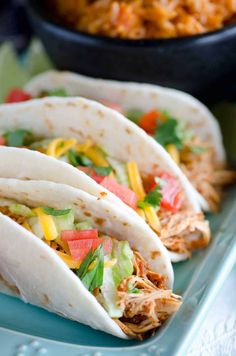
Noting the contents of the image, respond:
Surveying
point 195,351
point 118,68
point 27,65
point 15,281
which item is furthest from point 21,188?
point 27,65

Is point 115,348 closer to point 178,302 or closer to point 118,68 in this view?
point 178,302

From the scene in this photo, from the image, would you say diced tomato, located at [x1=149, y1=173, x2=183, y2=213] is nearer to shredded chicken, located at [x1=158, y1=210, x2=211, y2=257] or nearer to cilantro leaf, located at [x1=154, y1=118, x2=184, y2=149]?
shredded chicken, located at [x1=158, y1=210, x2=211, y2=257]

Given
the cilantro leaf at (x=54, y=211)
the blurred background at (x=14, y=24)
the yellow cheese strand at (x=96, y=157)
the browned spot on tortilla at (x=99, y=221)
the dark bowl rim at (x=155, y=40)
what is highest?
the dark bowl rim at (x=155, y=40)

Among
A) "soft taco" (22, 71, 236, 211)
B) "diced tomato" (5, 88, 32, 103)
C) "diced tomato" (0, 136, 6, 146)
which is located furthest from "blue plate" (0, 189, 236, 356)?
"diced tomato" (5, 88, 32, 103)

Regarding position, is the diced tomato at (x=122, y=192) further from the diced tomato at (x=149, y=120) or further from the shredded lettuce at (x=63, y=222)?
the diced tomato at (x=149, y=120)

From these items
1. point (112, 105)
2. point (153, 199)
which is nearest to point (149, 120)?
point (112, 105)

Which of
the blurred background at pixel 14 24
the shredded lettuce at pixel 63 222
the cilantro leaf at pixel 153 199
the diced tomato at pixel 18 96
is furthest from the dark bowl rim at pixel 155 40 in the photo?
the blurred background at pixel 14 24

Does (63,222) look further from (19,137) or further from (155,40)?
(155,40)
